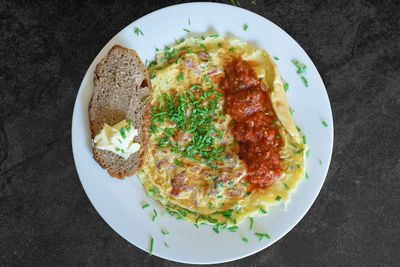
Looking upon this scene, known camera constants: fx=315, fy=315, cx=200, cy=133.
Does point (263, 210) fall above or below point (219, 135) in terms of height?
below

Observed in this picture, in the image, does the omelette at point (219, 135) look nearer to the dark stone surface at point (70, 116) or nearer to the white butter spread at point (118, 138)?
the white butter spread at point (118, 138)

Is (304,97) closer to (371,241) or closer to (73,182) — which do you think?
(371,241)

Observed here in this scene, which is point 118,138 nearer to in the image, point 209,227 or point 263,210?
point 209,227

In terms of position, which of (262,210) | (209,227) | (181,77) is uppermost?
(181,77)

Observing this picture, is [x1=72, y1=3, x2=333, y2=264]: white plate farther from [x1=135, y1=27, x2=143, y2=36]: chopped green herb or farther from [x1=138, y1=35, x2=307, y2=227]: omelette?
[x1=138, y1=35, x2=307, y2=227]: omelette

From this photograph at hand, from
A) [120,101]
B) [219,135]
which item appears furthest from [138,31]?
[219,135]

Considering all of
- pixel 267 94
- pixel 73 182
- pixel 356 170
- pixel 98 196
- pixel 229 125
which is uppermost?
pixel 267 94

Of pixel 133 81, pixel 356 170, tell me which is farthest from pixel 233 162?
pixel 356 170

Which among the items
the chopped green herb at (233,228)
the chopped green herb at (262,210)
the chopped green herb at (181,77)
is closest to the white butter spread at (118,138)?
the chopped green herb at (181,77)
